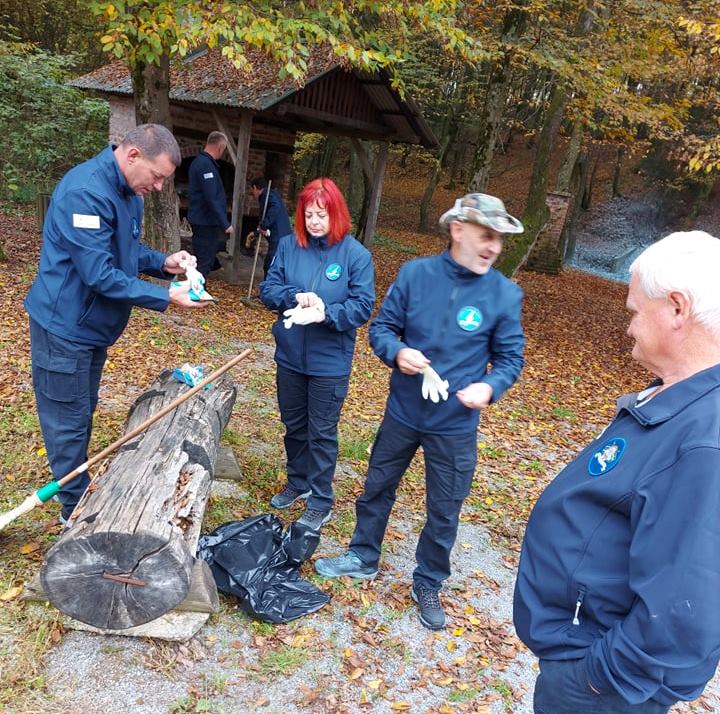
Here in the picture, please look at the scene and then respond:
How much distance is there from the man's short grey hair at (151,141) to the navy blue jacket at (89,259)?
0.15 m

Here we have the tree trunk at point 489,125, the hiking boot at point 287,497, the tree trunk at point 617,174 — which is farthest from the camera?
the tree trunk at point 617,174

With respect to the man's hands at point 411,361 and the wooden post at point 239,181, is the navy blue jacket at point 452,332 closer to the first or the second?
the man's hands at point 411,361

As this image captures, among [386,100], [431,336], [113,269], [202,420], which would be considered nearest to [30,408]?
[202,420]

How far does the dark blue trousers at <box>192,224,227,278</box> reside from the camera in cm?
848

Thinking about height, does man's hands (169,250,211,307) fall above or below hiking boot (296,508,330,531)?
above

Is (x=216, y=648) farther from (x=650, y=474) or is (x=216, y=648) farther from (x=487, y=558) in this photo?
(x=650, y=474)

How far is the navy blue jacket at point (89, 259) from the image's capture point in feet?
9.41

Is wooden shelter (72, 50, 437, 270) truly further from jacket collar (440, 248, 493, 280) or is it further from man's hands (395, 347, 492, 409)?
man's hands (395, 347, 492, 409)

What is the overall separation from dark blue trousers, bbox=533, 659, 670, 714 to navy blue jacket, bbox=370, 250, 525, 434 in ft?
4.51

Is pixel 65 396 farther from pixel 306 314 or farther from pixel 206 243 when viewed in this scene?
pixel 206 243

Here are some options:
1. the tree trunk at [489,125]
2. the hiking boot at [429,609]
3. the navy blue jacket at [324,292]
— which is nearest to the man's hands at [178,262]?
the navy blue jacket at [324,292]

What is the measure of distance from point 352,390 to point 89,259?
4.54m

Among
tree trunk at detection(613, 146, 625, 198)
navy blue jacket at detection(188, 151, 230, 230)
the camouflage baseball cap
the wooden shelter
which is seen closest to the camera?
the camouflage baseball cap

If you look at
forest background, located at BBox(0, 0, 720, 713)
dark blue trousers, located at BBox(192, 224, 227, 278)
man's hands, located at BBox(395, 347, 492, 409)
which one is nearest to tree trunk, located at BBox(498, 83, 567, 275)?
forest background, located at BBox(0, 0, 720, 713)
